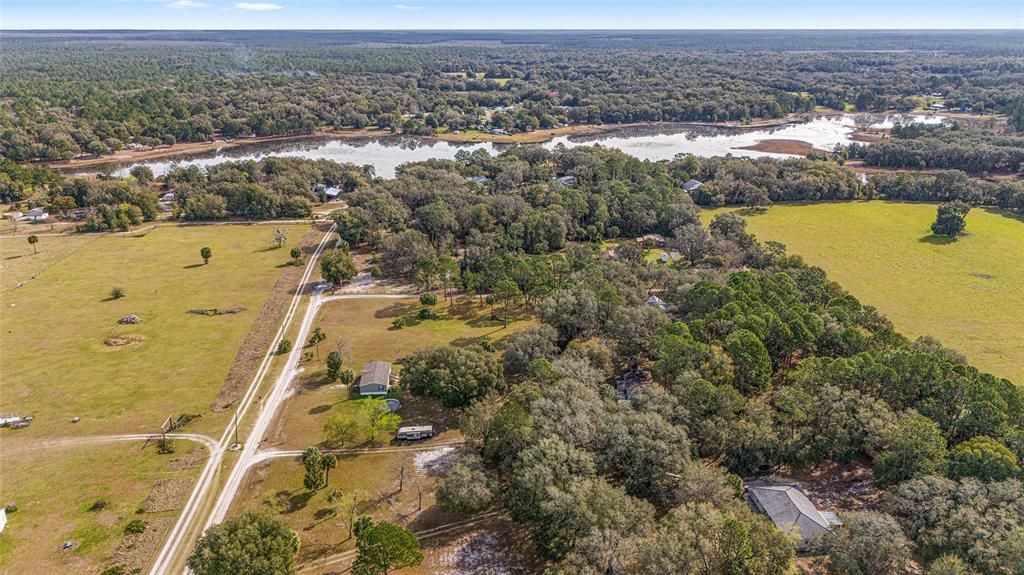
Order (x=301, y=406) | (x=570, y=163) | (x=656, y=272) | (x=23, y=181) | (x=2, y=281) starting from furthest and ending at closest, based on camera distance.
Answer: (x=570, y=163) < (x=23, y=181) < (x=2, y=281) < (x=656, y=272) < (x=301, y=406)

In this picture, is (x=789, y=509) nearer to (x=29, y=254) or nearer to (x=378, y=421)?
(x=378, y=421)

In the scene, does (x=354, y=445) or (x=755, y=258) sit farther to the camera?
(x=755, y=258)

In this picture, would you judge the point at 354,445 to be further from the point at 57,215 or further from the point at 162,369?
the point at 57,215

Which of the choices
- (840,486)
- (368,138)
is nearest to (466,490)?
(840,486)

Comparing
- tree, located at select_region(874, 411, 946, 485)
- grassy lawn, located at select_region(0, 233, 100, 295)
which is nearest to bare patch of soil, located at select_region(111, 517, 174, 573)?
tree, located at select_region(874, 411, 946, 485)

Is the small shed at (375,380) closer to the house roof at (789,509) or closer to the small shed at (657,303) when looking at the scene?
the small shed at (657,303)

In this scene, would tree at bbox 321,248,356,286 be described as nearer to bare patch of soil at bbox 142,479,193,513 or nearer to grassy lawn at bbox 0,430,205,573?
grassy lawn at bbox 0,430,205,573

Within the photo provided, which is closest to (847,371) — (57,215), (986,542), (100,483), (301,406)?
(986,542)

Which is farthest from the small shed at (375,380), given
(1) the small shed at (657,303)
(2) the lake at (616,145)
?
(2) the lake at (616,145)
